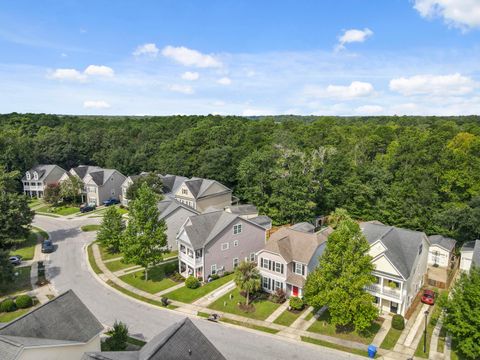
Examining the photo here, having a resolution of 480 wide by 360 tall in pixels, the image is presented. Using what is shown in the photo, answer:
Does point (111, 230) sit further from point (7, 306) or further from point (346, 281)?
point (346, 281)

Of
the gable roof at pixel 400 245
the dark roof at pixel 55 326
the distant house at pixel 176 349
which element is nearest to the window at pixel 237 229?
the gable roof at pixel 400 245

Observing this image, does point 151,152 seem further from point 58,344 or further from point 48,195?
point 58,344

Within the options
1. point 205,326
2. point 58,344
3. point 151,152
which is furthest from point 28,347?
point 151,152

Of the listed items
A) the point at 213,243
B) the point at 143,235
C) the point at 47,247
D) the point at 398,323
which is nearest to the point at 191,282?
the point at 213,243

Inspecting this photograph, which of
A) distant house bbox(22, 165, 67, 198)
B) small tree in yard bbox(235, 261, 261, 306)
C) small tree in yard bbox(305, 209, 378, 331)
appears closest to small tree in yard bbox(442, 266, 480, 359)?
small tree in yard bbox(305, 209, 378, 331)

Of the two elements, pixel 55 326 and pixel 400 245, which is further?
pixel 400 245

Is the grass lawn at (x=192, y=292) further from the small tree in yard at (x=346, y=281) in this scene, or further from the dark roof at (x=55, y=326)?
the dark roof at (x=55, y=326)

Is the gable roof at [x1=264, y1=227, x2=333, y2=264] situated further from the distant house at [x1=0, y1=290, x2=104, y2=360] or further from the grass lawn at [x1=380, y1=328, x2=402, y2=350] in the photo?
the distant house at [x1=0, y1=290, x2=104, y2=360]
